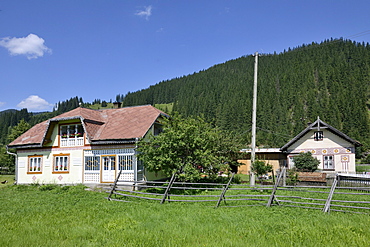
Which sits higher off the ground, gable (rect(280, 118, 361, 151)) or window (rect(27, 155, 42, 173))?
gable (rect(280, 118, 361, 151))

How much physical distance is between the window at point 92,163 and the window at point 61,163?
6.21 feet

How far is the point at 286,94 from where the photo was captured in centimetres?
10881

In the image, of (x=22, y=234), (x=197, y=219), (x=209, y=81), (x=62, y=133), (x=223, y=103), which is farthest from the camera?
(x=209, y=81)

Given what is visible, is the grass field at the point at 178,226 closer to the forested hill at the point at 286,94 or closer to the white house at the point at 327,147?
the white house at the point at 327,147

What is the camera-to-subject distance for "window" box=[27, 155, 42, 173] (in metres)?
23.2

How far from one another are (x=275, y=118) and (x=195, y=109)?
3278 cm

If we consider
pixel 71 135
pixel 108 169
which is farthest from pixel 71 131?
pixel 108 169

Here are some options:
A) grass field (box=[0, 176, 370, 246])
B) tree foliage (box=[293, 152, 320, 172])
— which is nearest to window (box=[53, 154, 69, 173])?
grass field (box=[0, 176, 370, 246])

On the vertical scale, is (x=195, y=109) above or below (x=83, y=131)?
above

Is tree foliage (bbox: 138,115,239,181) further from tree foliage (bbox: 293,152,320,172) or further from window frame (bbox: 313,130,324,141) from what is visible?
window frame (bbox: 313,130,324,141)

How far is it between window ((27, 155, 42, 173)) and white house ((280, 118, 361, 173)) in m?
24.0

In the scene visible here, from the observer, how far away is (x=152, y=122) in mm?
21359

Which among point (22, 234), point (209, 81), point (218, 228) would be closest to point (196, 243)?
point (218, 228)

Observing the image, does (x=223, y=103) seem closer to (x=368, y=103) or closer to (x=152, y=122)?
(x=368, y=103)
